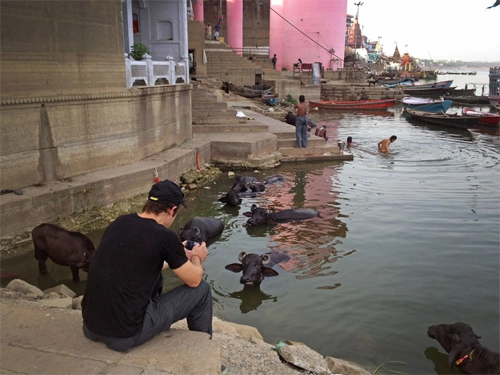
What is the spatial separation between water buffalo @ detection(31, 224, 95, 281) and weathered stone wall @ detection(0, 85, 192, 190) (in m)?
1.83

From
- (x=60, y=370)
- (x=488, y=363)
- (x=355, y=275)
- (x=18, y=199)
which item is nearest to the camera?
(x=60, y=370)

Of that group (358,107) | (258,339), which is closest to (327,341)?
(258,339)

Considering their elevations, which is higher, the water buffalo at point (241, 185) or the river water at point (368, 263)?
the water buffalo at point (241, 185)

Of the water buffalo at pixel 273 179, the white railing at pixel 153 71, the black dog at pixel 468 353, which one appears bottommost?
the black dog at pixel 468 353

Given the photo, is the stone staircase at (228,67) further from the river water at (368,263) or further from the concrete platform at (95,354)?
the concrete platform at (95,354)

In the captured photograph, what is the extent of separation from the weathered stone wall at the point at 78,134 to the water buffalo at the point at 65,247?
Answer: 1832 millimetres

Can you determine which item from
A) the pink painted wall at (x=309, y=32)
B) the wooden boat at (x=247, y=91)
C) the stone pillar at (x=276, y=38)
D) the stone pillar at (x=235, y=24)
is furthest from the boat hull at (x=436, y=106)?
the stone pillar at (x=276, y=38)

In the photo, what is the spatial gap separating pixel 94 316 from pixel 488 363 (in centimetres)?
401

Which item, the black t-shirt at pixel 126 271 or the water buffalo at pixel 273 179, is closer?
the black t-shirt at pixel 126 271

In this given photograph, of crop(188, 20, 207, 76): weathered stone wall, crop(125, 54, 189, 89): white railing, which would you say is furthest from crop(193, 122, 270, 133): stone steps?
crop(188, 20, 207, 76): weathered stone wall

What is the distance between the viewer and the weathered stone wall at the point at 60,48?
7.50 m

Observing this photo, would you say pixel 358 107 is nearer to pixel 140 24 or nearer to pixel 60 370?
pixel 140 24

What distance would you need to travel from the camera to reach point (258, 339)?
4809 mm

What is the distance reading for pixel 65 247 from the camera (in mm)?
6410
